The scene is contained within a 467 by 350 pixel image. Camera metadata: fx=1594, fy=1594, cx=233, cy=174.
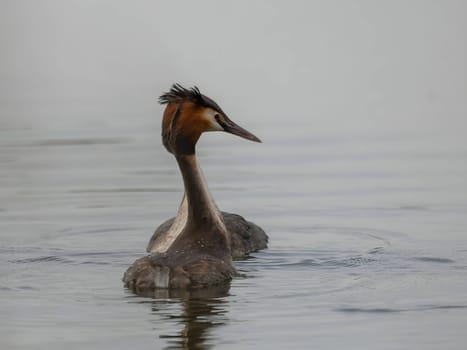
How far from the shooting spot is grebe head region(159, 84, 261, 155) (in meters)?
13.3

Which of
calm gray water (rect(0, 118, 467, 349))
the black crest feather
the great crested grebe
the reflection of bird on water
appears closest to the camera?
the reflection of bird on water

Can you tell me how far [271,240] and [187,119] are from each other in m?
1.95

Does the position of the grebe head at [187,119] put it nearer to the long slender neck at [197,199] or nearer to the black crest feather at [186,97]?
the black crest feather at [186,97]

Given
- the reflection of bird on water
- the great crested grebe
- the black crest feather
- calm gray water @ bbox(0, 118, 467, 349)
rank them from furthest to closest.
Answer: the black crest feather, the great crested grebe, calm gray water @ bbox(0, 118, 467, 349), the reflection of bird on water

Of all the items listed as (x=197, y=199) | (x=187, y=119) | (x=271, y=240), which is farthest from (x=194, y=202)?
(x=271, y=240)

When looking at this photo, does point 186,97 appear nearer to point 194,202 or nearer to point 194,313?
point 194,202

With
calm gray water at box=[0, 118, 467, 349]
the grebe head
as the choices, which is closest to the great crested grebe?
the grebe head

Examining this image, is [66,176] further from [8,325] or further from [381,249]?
[8,325]

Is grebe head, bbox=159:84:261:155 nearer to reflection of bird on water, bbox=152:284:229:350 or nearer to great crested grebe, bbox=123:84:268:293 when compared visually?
great crested grebe, bbox=123:84:268:293

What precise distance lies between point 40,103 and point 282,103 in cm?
472

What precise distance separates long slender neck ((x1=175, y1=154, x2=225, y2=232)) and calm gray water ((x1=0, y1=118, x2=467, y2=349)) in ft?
1.82

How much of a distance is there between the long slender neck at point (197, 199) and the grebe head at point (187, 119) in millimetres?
115

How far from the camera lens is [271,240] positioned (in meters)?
14.8

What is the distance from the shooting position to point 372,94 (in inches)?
1246
